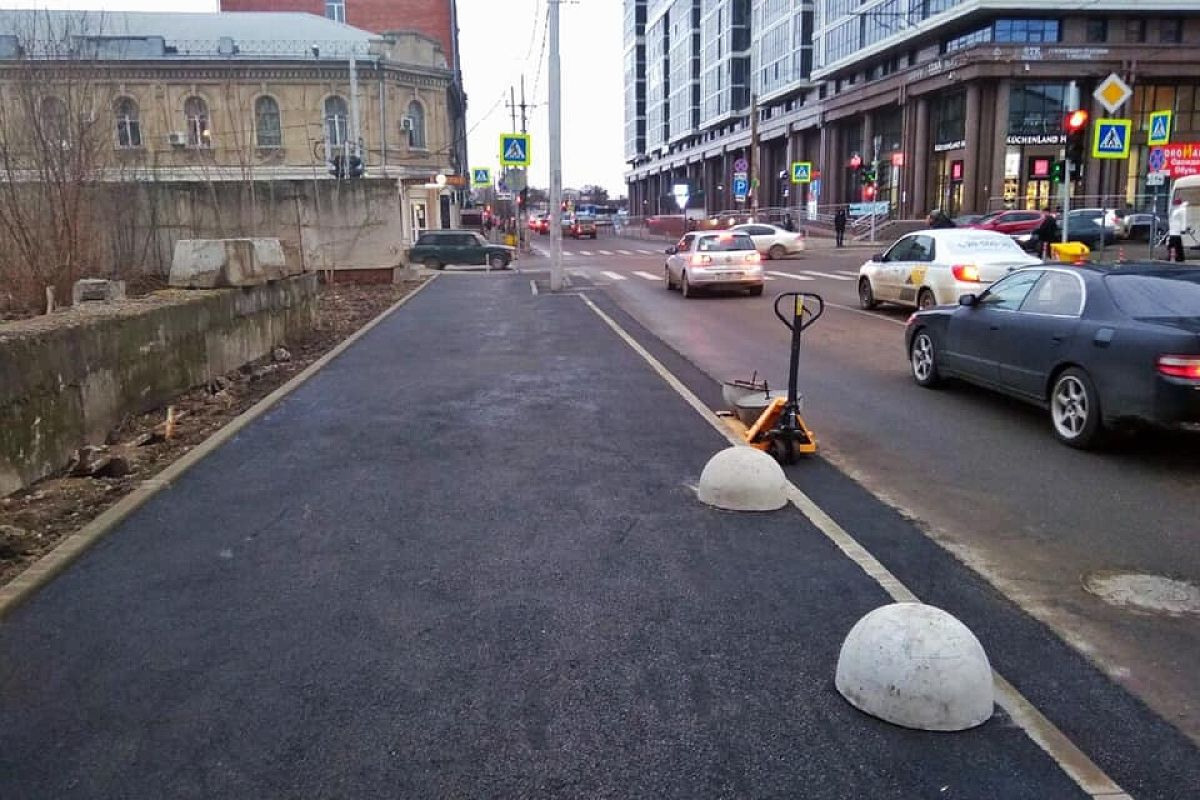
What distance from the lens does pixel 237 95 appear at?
4731cm

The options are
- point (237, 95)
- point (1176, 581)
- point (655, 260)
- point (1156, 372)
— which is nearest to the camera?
point (1176, 581)

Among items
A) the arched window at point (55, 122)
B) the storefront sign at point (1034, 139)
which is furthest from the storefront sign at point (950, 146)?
the arched window at point (55, 122)

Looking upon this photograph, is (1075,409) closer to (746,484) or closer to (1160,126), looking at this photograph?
(746,484)

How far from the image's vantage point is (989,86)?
4950 centimetres

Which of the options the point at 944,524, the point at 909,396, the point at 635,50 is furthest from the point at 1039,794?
the point at 635,50

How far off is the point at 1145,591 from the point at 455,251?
108 ft

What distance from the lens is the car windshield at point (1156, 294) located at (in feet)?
23.9

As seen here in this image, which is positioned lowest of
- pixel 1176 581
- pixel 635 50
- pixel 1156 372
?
pixel 1176 581

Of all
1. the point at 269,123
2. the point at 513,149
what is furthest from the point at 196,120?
the point at 513,149

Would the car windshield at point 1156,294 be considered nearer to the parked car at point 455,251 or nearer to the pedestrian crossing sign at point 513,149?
the pedestrian crossing sign at point 513,149

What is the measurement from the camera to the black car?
6808mm

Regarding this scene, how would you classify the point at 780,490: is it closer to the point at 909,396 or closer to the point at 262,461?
the point at 262,461

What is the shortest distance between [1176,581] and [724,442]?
352 centimetres

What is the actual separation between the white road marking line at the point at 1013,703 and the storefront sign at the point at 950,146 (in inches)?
1900
